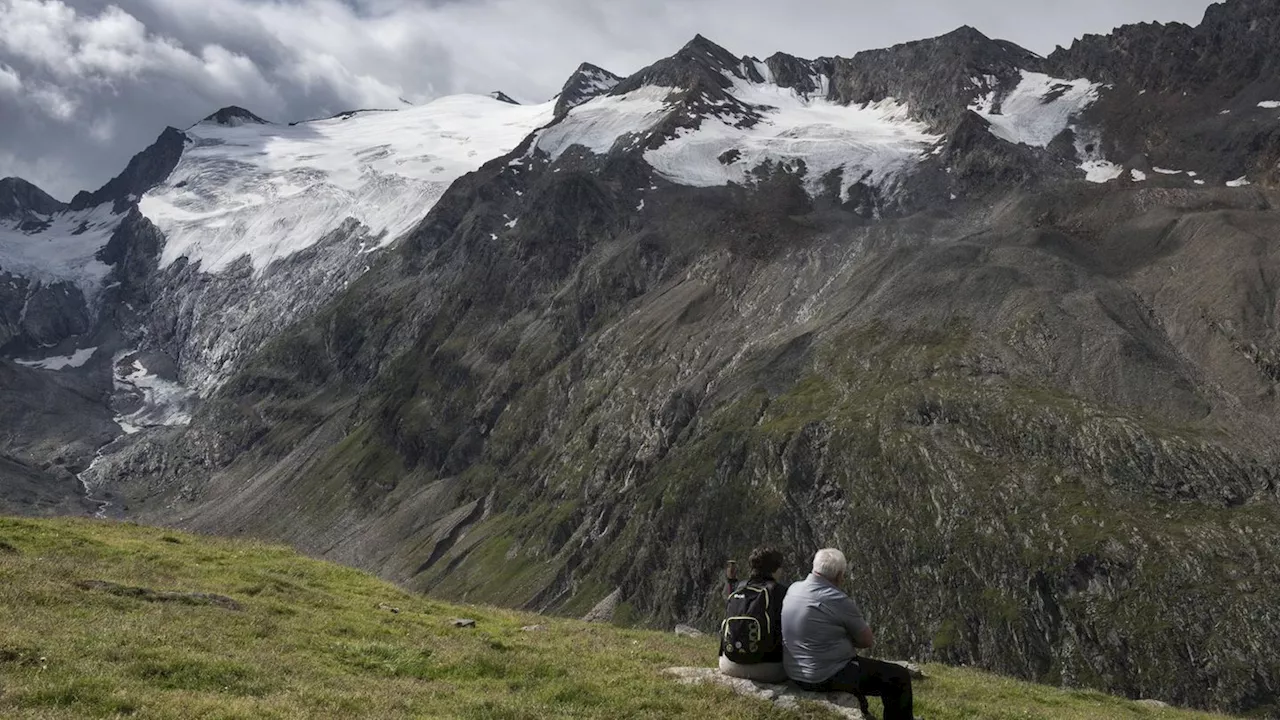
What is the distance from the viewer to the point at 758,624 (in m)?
19.2

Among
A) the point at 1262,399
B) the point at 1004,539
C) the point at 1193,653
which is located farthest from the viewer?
the point at 1262,399

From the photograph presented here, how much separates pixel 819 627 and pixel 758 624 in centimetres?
147

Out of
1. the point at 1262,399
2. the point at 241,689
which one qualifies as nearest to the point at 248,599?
the point at 241,689

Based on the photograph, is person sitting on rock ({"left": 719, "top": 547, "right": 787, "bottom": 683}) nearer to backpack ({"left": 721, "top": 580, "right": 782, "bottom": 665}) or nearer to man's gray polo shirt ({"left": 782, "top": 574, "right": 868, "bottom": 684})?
backpack ({"left": 721, "top": 580, "right": 782, "bottom": 665})

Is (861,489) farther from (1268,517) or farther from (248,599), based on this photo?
(248,599)

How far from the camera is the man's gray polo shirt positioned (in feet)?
59.2

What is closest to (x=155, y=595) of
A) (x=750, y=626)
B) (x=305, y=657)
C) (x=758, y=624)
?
(x=305, y=657)

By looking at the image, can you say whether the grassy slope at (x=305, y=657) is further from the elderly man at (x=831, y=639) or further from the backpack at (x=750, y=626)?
the backpack at (x=750, y=626)

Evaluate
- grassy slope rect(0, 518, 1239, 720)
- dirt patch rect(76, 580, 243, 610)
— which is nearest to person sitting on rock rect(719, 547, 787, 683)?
grassy slope rect(0, 518, 1239, 720)

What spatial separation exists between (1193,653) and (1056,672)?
54.0 feet

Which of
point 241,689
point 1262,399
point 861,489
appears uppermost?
point 1262,399

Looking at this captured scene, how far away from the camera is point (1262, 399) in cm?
16112

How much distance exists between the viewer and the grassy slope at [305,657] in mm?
17656

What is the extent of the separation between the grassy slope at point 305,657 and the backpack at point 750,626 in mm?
927
